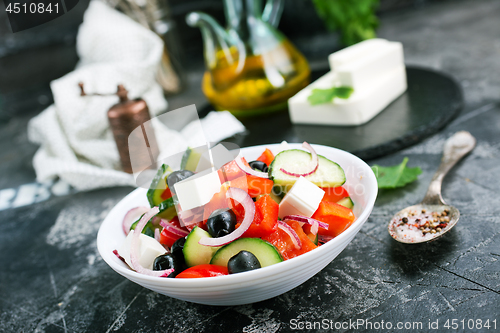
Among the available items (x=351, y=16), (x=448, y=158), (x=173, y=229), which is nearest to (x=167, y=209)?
(x=173, y=229)

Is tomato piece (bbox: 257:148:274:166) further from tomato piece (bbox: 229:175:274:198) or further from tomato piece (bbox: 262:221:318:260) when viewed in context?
tomato piece (bbox: 262:221:318:260)

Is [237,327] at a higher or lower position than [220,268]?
lower

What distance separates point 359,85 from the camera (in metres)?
1.51

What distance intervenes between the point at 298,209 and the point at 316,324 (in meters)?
0.21

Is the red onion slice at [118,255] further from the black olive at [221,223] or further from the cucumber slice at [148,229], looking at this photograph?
the black olive at [221,223]

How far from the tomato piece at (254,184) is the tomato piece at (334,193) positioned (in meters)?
0.12

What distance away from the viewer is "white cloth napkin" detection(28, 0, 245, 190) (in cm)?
159

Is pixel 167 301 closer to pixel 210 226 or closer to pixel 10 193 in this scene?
pixel 210 226

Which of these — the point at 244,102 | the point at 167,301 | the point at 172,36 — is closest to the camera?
the point at 167,301

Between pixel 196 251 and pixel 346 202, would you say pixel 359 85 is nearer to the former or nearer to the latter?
pixel 346 202

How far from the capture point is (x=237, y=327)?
0.74m

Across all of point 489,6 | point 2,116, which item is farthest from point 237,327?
point 489,6

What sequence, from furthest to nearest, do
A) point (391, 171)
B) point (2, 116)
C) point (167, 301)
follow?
1. point (2, 116)
2. point (391, 171)
3. point (167, 301)

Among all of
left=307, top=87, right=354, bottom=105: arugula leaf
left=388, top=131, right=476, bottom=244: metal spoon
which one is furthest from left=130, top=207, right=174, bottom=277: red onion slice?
left=307, top=87, right=354, bottom=105: arugula leaf
